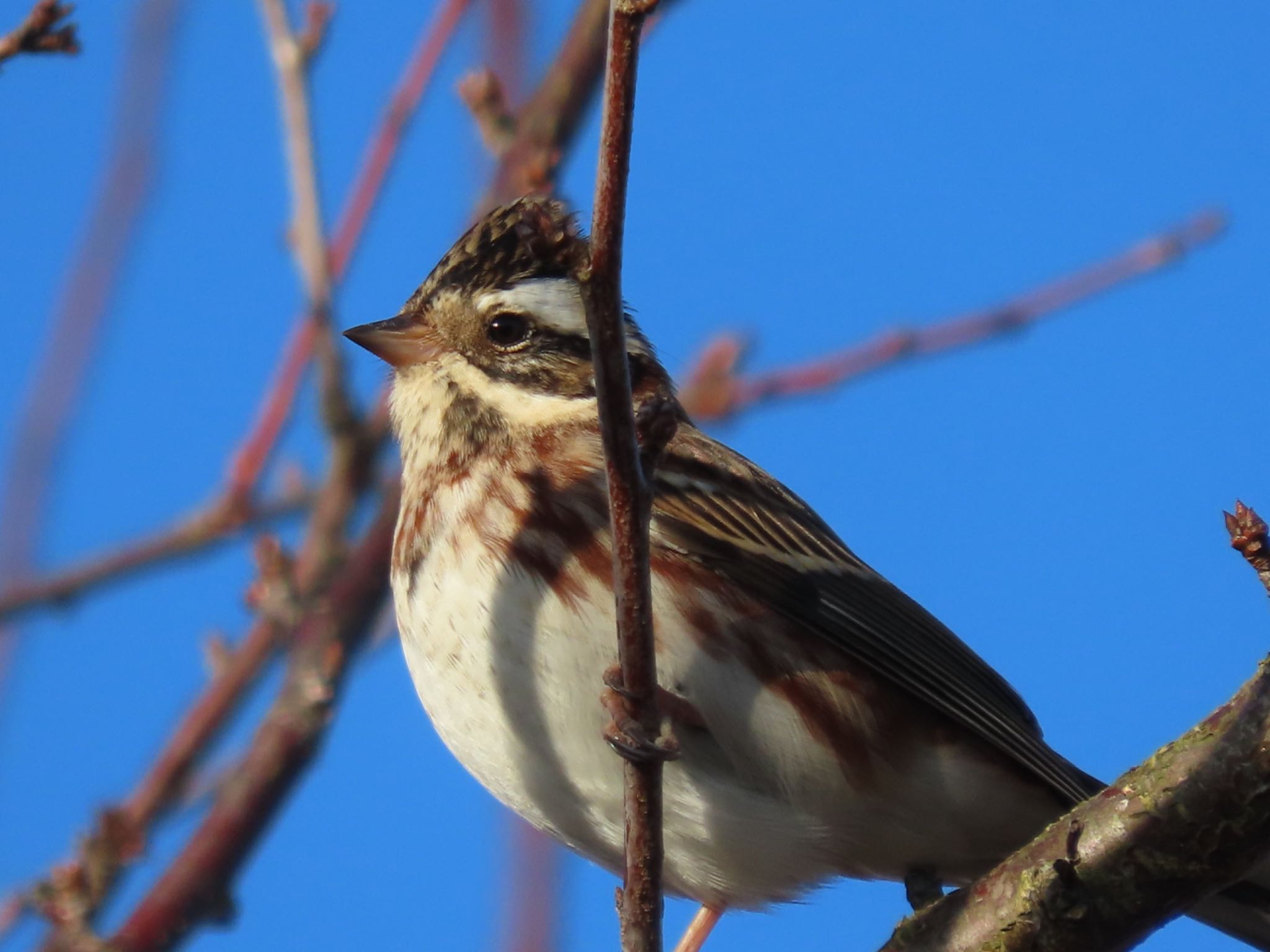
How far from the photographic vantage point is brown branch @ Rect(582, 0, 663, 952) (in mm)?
2814

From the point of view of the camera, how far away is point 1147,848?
363 centimetres

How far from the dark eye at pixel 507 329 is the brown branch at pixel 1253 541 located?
9.59ft

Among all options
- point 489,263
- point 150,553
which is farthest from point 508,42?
point 150,553

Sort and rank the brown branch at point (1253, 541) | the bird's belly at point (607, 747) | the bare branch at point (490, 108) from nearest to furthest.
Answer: the brown branch at point (1253, 541)
the bird's belly at point (607, 747)
the bare branch at point (490, 108)

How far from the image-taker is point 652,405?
3213 millimetres

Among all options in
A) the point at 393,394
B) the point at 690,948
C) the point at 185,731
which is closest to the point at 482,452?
the point at 393,394

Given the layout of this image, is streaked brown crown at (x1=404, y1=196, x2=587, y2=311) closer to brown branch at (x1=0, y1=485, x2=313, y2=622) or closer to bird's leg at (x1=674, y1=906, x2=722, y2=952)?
brown branch at (x1=0, y1=485, x2=313, y2=622)

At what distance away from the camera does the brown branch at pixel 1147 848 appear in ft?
11.4

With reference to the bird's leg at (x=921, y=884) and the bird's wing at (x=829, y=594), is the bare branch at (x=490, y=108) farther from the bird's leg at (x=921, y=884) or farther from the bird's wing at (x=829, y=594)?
the bird's leg at (x=921, y=884)

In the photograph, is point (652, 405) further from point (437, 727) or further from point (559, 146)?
point (559, 146)

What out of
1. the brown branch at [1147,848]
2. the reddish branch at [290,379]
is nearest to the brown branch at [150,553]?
the reddish branch at [290,379]

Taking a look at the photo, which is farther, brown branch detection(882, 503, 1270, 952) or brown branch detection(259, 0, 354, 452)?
brown branch detection(259, 0, 354, 452)

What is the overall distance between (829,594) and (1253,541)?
2.09m

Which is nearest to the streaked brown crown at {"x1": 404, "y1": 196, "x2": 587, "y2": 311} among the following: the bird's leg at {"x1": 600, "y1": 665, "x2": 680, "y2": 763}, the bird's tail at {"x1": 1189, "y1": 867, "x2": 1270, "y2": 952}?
the bird's leg at {"x1": 600, "y1": 665, "x2": 680, "y2": 763}
